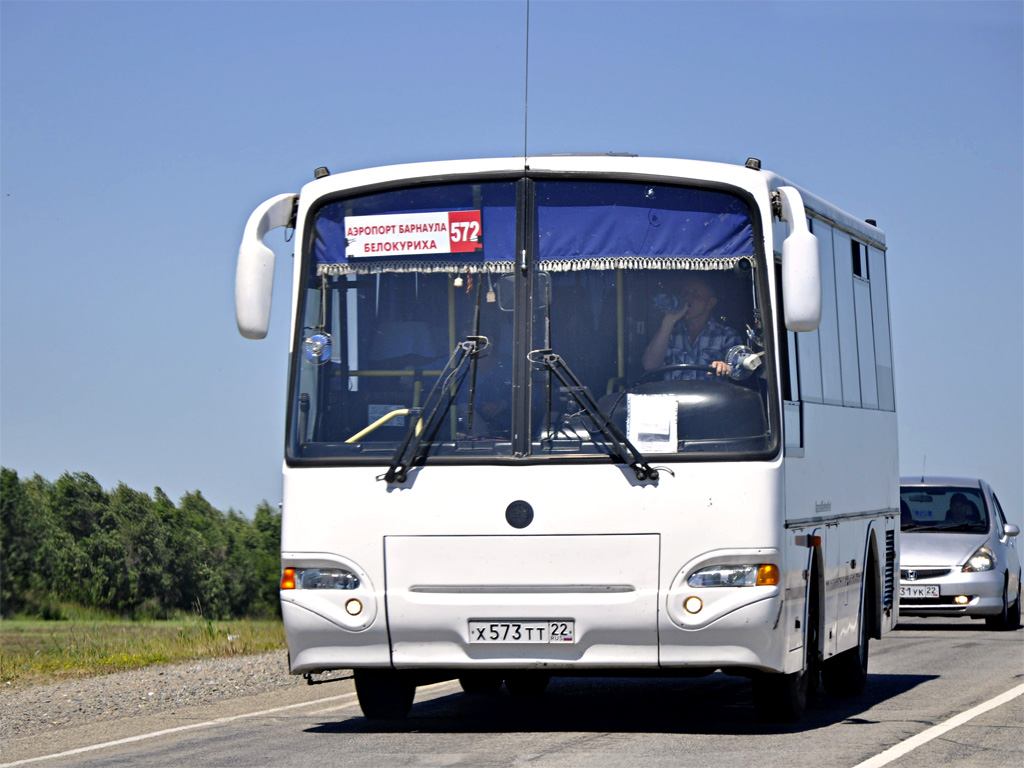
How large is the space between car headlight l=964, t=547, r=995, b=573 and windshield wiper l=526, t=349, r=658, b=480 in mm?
13514

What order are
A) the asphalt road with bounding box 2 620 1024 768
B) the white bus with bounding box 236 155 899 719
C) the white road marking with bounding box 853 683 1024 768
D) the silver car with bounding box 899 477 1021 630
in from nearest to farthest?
the white road marking with bounding box 853 683 1024 768 < the asphalt road with bounding box 2 620 1024 768 < the white bus with bounding box 236 155 899 719 < the silver car with bounding box 899 477 1021 630

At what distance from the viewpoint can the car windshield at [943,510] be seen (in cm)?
2283

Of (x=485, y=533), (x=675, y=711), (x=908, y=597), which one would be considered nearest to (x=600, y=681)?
(x=675, y=711)

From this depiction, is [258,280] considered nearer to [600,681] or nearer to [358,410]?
[358,410]

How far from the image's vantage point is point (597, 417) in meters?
9.86

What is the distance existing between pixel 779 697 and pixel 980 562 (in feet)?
39.8

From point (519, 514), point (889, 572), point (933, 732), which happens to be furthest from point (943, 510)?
point (519, 514)

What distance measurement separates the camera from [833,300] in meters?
12.5

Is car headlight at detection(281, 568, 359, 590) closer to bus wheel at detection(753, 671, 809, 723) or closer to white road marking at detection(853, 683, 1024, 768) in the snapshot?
bus wheel at detection(753, 671, 809, 723)

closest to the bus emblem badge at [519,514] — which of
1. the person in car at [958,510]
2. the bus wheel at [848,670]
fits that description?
the bus wheel at [848,670]

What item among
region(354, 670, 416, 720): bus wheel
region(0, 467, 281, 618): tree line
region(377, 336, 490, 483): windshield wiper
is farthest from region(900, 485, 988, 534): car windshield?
region(0, 467, 281, 618): tree line

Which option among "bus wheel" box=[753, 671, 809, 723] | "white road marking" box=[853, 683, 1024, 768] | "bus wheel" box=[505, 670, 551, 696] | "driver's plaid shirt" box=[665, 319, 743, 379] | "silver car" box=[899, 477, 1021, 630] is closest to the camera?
"white road marking" box=[853, 683, 1024, 768]

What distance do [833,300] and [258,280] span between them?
442 centimetres

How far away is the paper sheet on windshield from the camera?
9.85m
